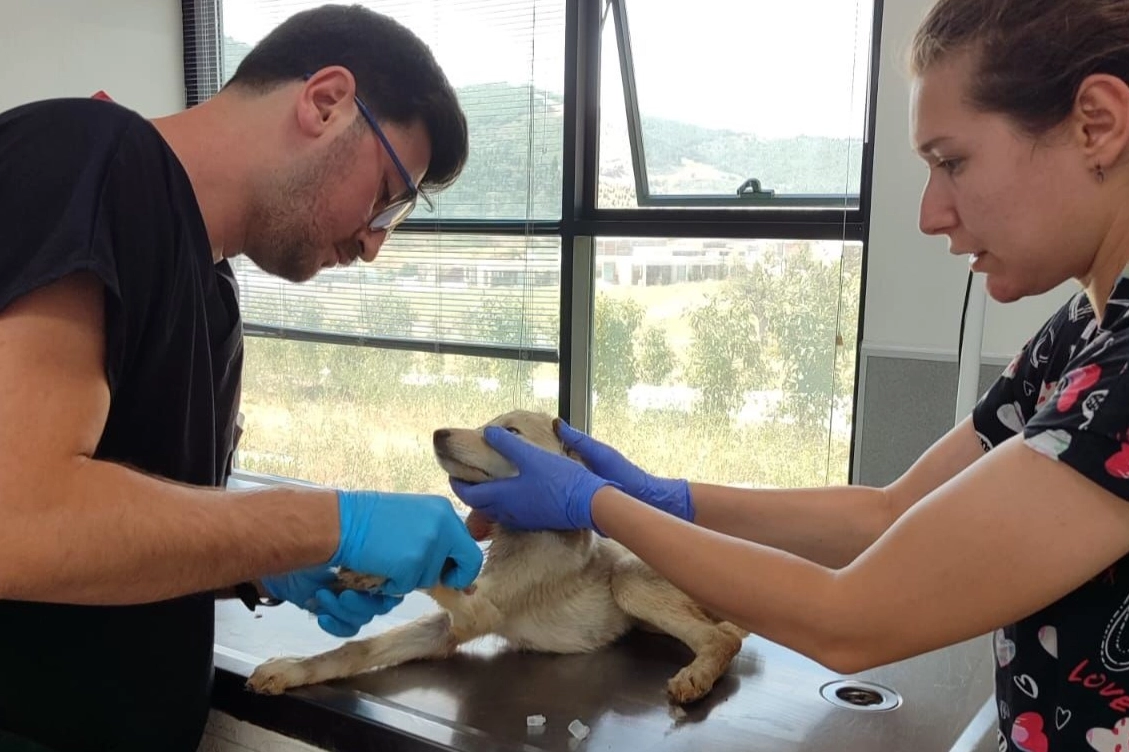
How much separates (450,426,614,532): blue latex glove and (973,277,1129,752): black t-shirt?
52cm

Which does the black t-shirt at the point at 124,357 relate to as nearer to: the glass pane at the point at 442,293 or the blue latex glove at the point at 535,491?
the blue latex glove at the point at 535,491


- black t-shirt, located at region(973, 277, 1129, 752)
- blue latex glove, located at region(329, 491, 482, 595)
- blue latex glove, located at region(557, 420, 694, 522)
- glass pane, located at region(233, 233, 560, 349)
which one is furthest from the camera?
glass pane, located at region(233, 233, 560, 349)

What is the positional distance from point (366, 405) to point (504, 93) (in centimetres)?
147

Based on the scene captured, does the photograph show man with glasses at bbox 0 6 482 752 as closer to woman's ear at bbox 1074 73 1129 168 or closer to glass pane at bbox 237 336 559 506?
woman's ear at bbox 1074 73 1129 168

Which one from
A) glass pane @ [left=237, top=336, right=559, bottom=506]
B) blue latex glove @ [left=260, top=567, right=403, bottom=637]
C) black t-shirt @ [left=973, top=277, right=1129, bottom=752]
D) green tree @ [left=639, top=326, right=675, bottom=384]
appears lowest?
glass pane @ [left=237, top=336, right=559, bottom=506]

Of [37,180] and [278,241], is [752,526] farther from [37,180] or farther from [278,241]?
[37,180]

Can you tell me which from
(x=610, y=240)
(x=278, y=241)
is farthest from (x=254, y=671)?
(x=610, y=240)

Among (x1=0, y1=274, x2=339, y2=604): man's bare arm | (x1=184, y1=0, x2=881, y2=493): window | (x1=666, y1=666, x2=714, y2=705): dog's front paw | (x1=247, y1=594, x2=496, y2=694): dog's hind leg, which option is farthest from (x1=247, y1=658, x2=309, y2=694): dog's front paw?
(x1=184, y1=0, x2=881, y2=493): window

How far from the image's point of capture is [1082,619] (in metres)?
0.77

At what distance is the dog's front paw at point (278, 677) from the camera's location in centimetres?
111

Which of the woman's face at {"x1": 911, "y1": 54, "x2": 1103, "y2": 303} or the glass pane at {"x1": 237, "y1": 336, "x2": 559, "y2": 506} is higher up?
the woman's face at {"x1": 911, "y1": 54, "x2": 1103, "y2": 303}

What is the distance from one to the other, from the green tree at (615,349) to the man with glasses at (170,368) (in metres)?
2.02

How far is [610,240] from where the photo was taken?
3.31 metres

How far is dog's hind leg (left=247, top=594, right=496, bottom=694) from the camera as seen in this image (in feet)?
3.69
